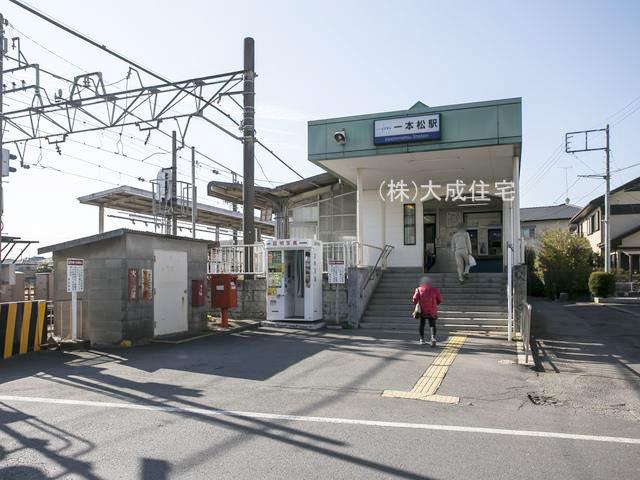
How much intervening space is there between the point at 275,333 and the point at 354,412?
7855 mm

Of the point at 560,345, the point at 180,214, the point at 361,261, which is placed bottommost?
the point at 560,345

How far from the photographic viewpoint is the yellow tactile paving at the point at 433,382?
23.2 feet

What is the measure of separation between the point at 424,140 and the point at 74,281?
30.2 feet

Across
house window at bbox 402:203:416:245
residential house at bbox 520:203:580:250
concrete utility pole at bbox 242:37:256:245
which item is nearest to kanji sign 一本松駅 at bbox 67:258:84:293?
concrete utility pole at bbox 242:37:256:245

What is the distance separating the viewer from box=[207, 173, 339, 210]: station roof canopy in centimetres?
2038

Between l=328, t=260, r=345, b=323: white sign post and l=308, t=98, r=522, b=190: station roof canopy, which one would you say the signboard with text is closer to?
l=328, t=260, r=345, b=323: white sign post

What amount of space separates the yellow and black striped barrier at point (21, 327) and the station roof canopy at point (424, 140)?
827 cm

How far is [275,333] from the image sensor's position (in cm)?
1401

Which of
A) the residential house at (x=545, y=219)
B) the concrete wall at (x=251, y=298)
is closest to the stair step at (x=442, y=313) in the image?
the concrete wall at (x=251, y=298)

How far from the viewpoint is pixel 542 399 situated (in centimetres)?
707

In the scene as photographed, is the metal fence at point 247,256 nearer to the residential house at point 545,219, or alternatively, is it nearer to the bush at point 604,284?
the bush at point 604,284

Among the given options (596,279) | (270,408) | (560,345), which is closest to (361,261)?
(560,345)

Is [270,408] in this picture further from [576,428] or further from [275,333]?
[275,333]

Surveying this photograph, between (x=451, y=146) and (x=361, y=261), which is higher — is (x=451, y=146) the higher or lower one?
the higher one
